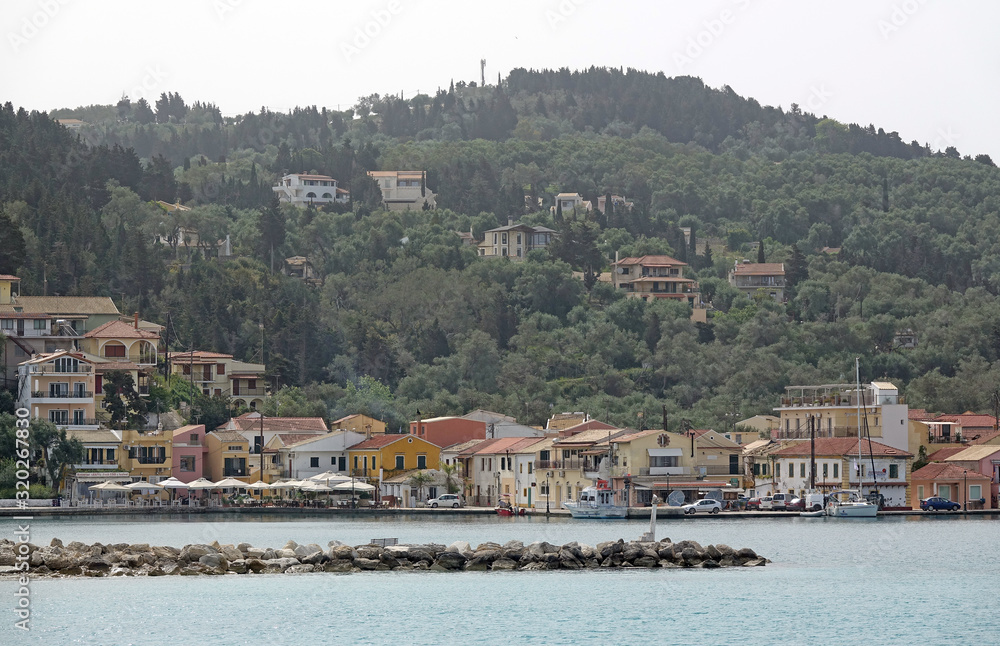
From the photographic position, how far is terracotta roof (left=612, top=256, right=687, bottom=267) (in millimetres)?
125562

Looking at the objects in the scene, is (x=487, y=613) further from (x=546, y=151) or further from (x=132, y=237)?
(x=546, y=151)

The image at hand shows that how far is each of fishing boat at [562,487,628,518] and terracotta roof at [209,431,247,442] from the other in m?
20.1

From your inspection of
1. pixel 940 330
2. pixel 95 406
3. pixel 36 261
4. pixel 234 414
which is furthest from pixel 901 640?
pixel 940 330

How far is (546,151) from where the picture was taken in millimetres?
178375

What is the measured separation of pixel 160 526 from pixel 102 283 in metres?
35.7

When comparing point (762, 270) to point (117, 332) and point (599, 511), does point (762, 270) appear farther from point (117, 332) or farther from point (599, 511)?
point (599, 511)

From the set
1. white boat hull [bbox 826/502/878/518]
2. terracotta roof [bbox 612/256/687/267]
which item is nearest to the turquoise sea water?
white boat hull [bbox 826/502/878/518]

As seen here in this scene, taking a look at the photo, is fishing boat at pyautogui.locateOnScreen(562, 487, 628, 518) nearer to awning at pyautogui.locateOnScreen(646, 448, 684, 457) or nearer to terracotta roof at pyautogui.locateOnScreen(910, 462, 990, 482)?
awning at pyautogui.locateOnScreen(646, 448, 684, 457)

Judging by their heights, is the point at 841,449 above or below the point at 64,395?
below

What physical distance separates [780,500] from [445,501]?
52.7 ft

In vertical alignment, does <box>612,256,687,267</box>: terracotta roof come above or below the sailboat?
above

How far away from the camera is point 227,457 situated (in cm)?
8356

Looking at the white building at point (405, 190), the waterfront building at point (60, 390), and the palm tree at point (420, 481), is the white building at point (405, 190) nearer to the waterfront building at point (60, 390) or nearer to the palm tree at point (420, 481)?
the palm tree at point (420, 481)

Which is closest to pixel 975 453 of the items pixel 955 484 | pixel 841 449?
pixel 955 484
